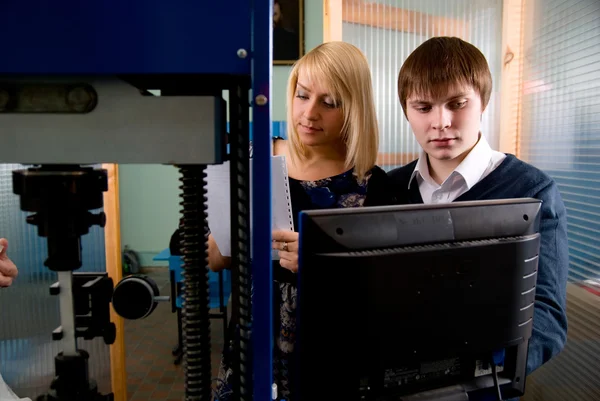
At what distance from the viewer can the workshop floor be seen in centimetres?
259

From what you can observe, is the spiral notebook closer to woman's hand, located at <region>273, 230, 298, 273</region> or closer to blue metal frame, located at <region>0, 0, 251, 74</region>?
woman's hand, located at <region>273, 230, 298, 273</region>

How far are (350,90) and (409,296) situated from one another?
74 cm

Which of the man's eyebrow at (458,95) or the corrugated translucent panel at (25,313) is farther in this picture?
the corrugated translucent panel at (25,313)

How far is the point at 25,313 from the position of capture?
5.92 ft

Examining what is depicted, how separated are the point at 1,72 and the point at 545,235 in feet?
3.66

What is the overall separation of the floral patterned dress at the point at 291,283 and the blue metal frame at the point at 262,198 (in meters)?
0.46

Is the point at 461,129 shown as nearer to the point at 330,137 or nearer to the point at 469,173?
the point at 469,173

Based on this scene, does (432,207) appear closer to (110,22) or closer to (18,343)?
(110,22)

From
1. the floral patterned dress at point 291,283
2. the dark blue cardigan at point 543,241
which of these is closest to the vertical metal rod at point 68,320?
the floral patterned dress at point 291,283

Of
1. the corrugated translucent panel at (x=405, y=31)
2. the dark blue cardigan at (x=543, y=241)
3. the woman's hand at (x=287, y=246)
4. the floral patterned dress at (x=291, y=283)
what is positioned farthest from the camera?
the corrugated translucent panel at (x=405, y=31)

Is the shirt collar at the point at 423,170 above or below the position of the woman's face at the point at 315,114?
below

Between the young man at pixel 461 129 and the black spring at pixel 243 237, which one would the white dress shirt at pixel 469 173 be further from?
the black spring at pixel 243 237

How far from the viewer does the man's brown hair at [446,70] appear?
121 cm

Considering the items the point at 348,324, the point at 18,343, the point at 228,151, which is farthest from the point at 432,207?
the point at 18,343
